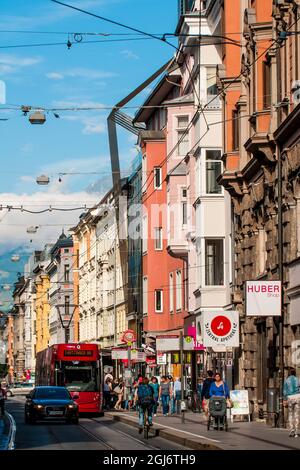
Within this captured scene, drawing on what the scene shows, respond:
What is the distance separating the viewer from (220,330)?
37.9 m

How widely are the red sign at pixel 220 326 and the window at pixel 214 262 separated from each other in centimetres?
1766

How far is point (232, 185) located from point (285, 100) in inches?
370

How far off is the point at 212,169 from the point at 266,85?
1365 cm

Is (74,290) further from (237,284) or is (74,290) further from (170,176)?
(237,284)

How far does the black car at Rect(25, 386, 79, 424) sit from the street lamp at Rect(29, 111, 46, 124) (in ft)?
46.0

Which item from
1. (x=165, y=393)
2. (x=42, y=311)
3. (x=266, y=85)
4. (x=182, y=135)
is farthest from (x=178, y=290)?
Result: (x=42, y=311)

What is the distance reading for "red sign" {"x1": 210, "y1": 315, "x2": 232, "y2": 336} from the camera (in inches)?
1490

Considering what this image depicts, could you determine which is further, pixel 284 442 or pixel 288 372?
pixel 288 372

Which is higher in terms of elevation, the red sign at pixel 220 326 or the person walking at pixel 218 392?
the red sign at pixel 220 326

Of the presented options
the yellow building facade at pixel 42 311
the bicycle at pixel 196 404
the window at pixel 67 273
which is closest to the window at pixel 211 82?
the bicycle at pixel 196 404

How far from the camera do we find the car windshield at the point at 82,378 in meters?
58.0

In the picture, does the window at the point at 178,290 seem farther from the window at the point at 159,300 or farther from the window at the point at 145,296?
the window at the point at 145,296

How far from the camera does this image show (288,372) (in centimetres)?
3953
